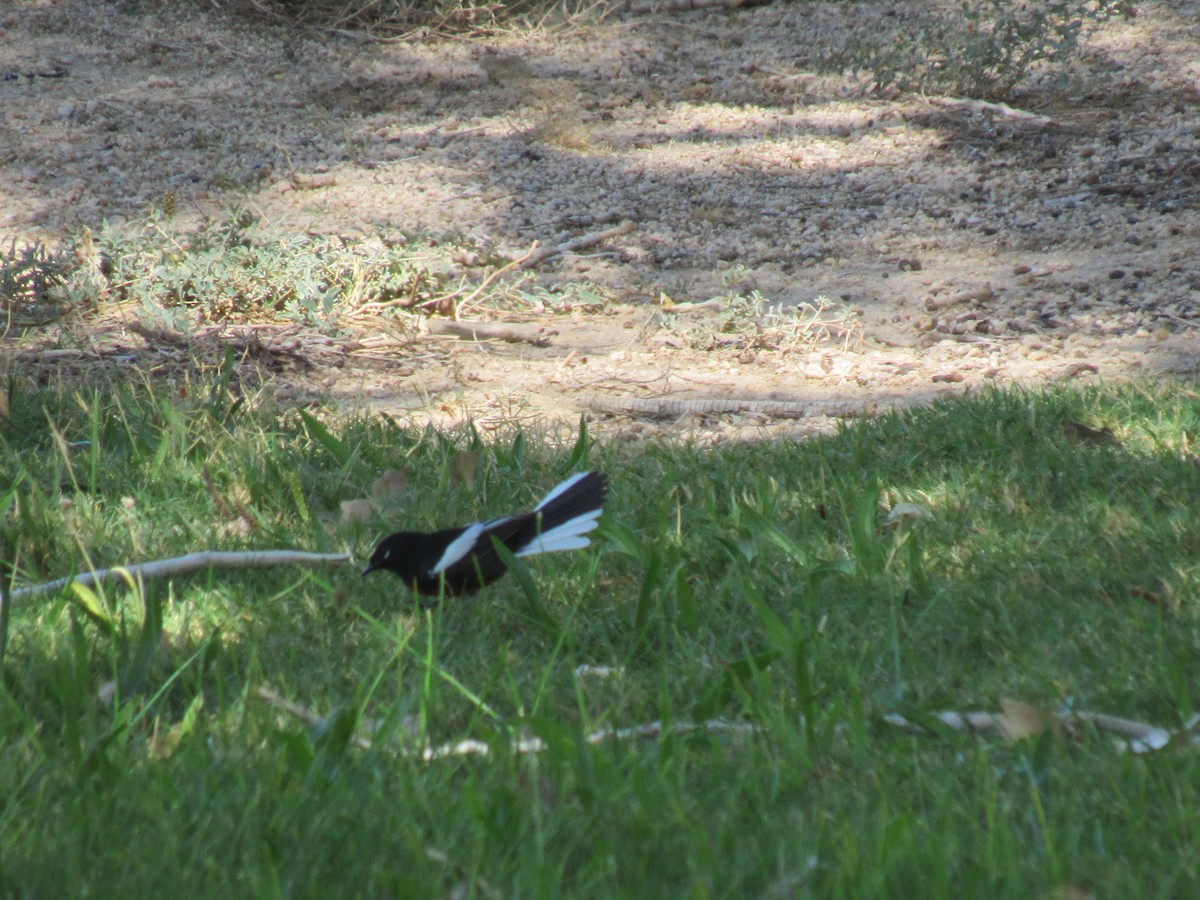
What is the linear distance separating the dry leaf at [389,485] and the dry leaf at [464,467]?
0.48 feet

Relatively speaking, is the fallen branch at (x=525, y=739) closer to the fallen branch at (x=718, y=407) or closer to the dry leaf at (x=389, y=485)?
the dry leaf at (x=389, y=485)

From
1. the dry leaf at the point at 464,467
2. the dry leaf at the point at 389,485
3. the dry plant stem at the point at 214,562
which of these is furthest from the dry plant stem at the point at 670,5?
the dry plant stem at the point at 214,562

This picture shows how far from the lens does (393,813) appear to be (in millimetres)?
1771

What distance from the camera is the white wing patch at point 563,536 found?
8.50ft

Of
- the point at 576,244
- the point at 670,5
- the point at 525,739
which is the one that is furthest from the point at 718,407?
the point at 670,5

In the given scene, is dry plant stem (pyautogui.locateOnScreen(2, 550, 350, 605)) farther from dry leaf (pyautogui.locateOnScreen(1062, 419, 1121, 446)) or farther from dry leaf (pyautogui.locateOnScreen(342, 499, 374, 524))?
dry leaf (pyautogui.locateOnScreen(1062, 419, 1121, 446))

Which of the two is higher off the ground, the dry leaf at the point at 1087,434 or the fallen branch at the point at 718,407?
the dry leaf at the point at 1087,434

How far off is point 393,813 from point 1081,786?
101 cm

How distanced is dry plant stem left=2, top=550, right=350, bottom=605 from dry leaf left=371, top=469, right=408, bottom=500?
16.7 inches

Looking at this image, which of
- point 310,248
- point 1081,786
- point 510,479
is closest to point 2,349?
point 310,248

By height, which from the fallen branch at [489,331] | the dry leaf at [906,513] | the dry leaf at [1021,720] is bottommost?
the fallen branch at [489,331]

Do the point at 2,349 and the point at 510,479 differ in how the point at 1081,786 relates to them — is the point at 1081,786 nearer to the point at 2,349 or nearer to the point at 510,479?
the point at 510,479

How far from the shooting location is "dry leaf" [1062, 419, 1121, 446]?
3.51 metres

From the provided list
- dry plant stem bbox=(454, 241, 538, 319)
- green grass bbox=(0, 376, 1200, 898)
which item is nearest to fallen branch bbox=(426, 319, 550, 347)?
dry plant stem bbox=(454, 241, 538, 319)
